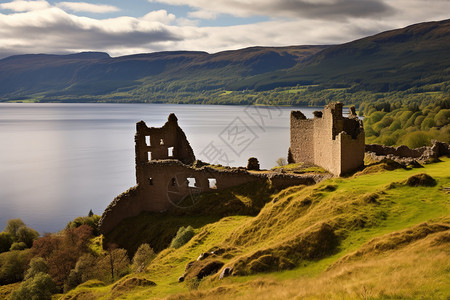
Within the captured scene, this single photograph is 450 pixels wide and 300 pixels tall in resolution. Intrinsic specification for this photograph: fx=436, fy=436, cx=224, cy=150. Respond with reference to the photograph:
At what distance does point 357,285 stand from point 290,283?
308cm

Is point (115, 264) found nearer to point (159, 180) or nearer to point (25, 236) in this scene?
point (159, 180)

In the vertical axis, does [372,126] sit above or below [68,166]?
above

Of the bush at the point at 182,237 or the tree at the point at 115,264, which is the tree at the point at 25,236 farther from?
the bush at the point at 182,237

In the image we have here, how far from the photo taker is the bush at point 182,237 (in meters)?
28.6

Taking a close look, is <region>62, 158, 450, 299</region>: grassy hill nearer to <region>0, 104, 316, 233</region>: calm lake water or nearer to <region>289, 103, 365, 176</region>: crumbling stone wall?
<region>289, 103, 365, 176</region>: crumbling stone wall

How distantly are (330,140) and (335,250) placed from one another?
16309 millimetres

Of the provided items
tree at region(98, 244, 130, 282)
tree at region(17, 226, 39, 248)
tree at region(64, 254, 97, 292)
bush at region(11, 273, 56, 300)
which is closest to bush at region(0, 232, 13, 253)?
tree at region(17, 226, 39, 248)

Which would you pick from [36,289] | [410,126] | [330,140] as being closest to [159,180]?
[36,289]

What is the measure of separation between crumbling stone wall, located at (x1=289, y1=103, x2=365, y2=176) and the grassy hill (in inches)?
117

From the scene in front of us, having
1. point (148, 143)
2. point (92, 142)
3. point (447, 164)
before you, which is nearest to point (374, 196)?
point (447, 164)

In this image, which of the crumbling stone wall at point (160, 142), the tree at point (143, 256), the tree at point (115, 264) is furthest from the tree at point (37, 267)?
the crumbling stone wall at point (160, 142)

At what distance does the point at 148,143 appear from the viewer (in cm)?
3884

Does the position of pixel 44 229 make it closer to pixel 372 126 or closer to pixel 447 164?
pixel 447 164

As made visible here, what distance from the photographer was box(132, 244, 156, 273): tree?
2864 centimetres
